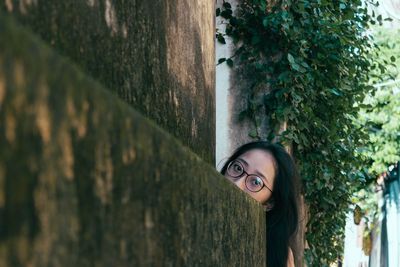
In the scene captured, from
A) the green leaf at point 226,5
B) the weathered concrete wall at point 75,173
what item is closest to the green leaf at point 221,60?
the green leaf at point 226,5

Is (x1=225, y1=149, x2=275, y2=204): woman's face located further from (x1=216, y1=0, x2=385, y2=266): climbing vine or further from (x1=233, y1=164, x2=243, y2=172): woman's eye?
(x1=216, y1=0, x2=385, y2=266): climbing vine

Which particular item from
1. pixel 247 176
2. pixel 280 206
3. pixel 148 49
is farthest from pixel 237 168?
pixel 148 49

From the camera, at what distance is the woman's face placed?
4.70m

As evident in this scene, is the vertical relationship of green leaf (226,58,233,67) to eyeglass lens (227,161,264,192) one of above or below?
below

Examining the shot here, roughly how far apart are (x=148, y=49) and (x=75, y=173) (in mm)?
1151

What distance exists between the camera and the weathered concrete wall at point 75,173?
2.88 feet

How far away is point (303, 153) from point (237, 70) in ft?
3.08

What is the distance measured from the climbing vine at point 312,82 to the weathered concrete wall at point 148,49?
3583mm

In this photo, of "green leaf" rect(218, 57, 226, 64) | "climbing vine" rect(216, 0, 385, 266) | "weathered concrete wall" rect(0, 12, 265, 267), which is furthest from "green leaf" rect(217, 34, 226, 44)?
"weathered concrete wall" rect(0, 12, 265, 267)

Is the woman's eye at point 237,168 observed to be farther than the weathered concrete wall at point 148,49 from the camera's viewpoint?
Yes

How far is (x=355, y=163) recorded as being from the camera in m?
8.16

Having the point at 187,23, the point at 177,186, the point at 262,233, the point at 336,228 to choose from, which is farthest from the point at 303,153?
the point at 177,186

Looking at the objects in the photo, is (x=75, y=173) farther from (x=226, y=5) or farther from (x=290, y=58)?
(x=226, y=5)

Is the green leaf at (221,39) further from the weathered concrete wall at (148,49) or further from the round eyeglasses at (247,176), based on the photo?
the weathered concrete wall at (148,49)
